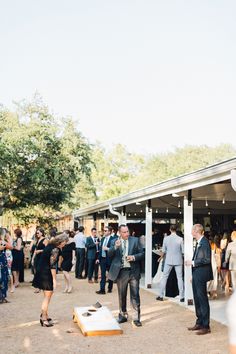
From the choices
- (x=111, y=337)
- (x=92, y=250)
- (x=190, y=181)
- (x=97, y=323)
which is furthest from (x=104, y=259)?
(x=111, y=337)

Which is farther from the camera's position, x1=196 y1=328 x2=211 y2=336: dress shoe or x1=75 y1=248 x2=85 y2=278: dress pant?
x1=75 y1=248 x2=85 y2=278: dress pant

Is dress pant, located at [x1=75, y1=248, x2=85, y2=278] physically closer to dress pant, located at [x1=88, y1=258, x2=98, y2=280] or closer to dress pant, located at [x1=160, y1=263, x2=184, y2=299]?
dress pant, located at [x1=88, y1=258, x2=98, y2=280]

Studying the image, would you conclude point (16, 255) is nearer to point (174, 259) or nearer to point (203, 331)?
point (174, 259)

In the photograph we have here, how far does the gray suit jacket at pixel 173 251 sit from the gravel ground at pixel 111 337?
92 centimetres

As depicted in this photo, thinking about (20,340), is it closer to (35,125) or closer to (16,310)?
(16,310)

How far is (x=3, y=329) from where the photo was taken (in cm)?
692

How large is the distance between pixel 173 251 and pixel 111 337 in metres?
3.45

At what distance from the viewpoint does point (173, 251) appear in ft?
31.2

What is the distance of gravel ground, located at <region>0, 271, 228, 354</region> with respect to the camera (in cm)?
580

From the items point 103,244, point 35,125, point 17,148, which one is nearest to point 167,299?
point 103,244

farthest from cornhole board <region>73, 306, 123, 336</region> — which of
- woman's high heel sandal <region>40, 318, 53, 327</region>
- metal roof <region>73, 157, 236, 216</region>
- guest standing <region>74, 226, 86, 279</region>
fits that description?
guest standing <region>74, 226, 86, 279</region>

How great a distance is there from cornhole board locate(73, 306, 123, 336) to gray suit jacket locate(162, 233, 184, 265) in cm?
280

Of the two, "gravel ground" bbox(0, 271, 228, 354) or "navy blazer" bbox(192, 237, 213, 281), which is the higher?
"navy blazer" bbox(192, 237, 213, 281)

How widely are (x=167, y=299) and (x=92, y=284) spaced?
12.1 ft
